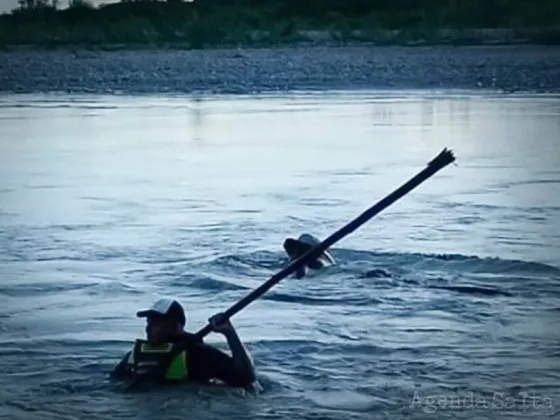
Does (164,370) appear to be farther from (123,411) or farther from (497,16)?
(497,16)

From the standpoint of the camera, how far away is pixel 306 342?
10508mm

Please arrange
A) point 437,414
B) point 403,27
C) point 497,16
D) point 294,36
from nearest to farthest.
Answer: point 437,414 → point 497,16 → point 403,27 → point 294,36

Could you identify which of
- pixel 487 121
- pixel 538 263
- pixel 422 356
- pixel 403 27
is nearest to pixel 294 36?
pixel 403 27

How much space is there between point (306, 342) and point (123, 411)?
1897mm

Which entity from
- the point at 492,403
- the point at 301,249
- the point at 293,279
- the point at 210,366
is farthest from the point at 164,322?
the point at 293,279

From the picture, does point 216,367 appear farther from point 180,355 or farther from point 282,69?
point 282,69

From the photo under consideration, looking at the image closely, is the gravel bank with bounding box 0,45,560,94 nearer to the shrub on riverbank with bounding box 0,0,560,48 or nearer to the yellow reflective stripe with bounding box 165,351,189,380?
the shrub on riverbank with bounding box 0,0,560,48

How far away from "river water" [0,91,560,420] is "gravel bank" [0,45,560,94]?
46.6ft

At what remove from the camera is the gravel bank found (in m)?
38.7

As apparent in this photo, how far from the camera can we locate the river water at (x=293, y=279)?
9.29 m

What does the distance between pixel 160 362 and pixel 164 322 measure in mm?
265

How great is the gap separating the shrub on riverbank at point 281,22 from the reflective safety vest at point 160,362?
78.9 feet

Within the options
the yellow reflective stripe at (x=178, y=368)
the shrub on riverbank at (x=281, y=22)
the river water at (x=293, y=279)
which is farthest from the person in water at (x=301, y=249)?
the shrub on riverbank at (x=281, y=22)

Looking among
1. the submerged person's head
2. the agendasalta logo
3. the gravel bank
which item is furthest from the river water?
the gravel bank
